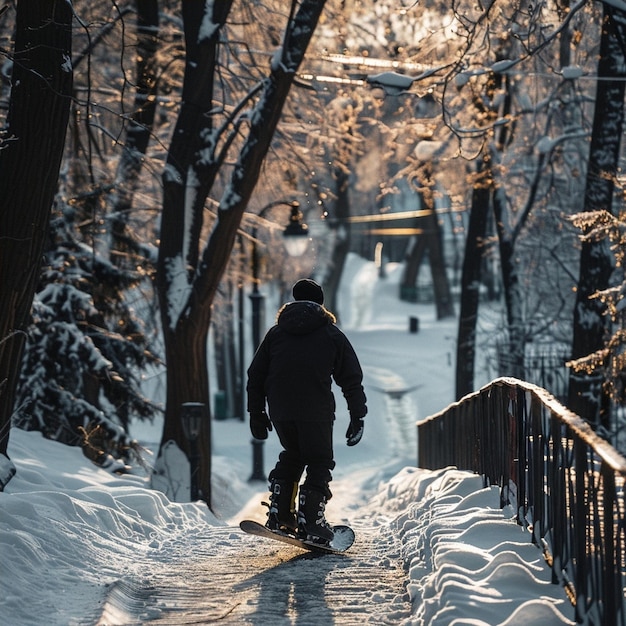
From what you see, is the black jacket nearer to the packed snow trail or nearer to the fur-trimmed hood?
the fur-trimmed hood

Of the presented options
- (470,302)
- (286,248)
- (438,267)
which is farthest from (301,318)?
(438,267)

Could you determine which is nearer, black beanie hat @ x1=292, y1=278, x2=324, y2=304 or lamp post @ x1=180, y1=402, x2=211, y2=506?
black beanie hat @ x1=292, y1=278, x2=324, y2=304

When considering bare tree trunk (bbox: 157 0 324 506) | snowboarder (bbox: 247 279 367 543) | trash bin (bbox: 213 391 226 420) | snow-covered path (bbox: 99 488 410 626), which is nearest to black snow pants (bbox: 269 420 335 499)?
snowboarder (bbox: 247 279 367 543)

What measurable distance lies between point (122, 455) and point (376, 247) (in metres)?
66.6

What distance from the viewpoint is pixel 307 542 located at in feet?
25.2

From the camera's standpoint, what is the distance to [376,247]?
80.8 m

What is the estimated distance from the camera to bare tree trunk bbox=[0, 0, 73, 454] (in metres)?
8.39

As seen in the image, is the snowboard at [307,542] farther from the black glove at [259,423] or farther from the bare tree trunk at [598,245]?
the bare tree trunk at [598,245]

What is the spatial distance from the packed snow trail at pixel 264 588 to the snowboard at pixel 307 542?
66 millimetres

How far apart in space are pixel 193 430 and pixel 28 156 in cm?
508

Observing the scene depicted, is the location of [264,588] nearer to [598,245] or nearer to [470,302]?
[598,245]

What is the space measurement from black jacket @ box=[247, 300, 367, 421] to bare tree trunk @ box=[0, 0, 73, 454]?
2040mm

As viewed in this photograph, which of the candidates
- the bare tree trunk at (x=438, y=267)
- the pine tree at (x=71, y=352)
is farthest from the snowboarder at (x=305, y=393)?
the bare tree trunk at (x=438, y=267)

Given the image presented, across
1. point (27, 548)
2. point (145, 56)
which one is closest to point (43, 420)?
point (145, 56)
